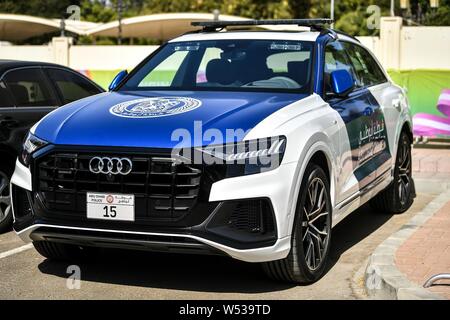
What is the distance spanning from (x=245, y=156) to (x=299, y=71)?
5.15 feet

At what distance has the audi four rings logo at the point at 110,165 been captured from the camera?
4.84m

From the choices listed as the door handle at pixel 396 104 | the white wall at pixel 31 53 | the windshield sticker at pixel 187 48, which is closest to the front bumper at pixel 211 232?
the windshield sticker at pixel 187 48

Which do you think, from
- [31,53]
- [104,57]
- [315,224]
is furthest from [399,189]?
[31,53]

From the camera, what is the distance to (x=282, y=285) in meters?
5.45

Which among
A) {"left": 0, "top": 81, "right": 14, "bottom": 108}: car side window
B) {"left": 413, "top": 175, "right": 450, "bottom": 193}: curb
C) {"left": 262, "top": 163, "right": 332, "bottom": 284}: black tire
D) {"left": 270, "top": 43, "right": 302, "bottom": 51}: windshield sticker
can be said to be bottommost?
{"left": 413, "top": 175, "right": 450, "bottom": 193}: curb

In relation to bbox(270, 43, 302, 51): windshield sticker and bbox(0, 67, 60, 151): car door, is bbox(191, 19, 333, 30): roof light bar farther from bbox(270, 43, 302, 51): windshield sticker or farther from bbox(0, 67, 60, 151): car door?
bbox(0, 67, 60, 151): car door

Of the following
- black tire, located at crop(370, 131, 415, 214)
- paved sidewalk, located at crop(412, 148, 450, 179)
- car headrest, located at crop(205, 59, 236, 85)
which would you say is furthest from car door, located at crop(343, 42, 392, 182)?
paved sidewalk, located at crop(412, 148, 450, 179)

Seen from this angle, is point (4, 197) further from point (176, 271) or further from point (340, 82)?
point (340, 82)

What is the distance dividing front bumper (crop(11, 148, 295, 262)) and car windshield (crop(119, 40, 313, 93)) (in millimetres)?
1276

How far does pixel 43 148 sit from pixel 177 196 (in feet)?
3.47

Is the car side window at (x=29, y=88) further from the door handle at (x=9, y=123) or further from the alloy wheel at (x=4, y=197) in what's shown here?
the alloy wheel at (x=4, y=197)

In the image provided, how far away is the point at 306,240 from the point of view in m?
5.39

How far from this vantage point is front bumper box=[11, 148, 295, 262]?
4742 millimetres

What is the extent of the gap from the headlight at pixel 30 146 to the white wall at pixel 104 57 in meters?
18.1
